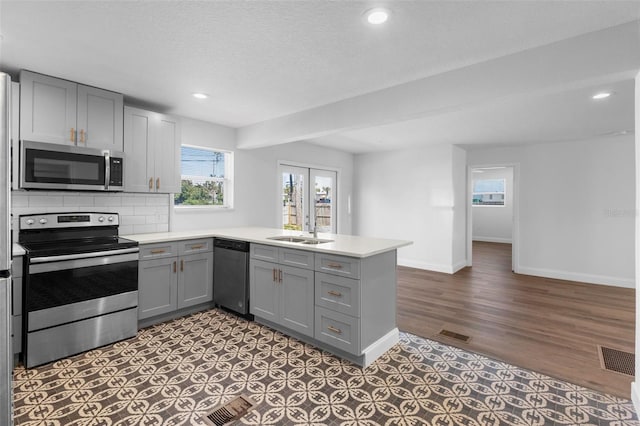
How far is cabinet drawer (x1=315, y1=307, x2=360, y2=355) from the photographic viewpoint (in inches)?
101

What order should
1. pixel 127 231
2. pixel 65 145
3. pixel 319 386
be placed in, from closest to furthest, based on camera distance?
pixel 319 386, pixel 65 145, pixel 127 231

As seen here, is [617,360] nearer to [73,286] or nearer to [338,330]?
[338,330]

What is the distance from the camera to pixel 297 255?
296 cm

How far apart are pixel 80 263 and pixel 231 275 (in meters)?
1.38

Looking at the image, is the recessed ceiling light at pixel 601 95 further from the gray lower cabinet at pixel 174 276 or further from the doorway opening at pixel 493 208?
the doorway opening at pixel 493 208

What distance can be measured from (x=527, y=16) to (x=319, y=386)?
2.74m

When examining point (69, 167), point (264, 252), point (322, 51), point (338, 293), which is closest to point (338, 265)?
point (338, 293)

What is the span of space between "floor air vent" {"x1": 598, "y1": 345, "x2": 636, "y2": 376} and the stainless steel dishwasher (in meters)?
3.24

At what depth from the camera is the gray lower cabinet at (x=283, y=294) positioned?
2.88 m

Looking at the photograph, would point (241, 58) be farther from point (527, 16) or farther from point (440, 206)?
point (440, 206)

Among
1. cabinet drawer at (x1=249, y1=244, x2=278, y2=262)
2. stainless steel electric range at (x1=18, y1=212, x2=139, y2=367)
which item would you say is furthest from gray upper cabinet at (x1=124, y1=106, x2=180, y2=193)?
cabinet drawer at (x1=249, y1=244, x2=278, y2=262)

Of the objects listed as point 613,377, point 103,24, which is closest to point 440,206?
point 613,377

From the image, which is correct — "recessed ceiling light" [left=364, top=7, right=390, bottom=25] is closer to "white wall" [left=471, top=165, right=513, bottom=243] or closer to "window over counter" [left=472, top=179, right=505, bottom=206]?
"white wall" [left=471, top=165, right=513, bottom=243]

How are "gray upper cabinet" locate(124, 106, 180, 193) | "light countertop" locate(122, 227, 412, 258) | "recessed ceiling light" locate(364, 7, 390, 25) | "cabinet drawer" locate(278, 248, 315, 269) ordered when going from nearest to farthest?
"recessed ceiling light" locate(364, 7, 390, 25) → "light countertop" locate(122, 227, 412, 258) → "cabinet drawer" locate(278, 248, 315, 269) → "gray upper cabinet" locate(124, 106, 180, 193)
